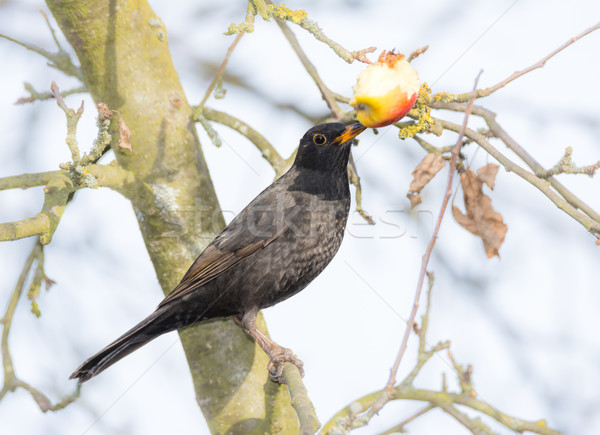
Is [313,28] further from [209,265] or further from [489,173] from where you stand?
[209,265]

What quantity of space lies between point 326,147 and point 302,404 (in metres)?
2.05

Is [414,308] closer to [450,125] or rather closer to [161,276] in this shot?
[450,125]

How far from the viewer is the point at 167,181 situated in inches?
162

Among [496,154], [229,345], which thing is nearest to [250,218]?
[229,345]

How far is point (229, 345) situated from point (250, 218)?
2.68ft

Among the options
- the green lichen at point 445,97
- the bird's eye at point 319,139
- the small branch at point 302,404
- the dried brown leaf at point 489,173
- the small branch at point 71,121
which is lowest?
the small branch at point 302,404

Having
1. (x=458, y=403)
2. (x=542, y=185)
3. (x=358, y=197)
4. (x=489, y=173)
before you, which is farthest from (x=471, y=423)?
(x=358, y=197)

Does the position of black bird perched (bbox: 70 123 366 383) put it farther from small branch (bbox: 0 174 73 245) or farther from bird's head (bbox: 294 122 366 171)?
small branch (bbox: 0 174 73 245)

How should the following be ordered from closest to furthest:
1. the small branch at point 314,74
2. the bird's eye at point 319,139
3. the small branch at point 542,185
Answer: the small branch at point 542,185, the small branch at point 314,74, the bird's eye at point 319,139

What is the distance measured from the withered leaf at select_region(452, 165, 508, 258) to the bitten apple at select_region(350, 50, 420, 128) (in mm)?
747

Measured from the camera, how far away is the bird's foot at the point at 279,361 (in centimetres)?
402

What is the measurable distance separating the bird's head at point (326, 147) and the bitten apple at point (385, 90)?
3.78ft

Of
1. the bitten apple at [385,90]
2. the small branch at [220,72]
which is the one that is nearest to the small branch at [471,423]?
the bitten apple at [385,90]

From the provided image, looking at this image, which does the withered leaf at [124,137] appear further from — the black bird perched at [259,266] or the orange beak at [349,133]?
the orange beak at [349,133]
